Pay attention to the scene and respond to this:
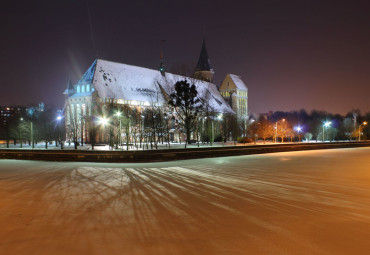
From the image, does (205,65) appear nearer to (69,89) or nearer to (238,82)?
(238,82)

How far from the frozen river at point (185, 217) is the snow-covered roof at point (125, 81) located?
53.1 meters

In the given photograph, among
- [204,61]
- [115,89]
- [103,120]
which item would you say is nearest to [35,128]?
[103,120]

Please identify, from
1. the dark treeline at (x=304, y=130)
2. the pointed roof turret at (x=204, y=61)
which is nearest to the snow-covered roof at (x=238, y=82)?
the pointed roof turret at (x=204, y=61)

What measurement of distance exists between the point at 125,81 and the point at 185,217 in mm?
68263

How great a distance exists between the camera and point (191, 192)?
1177 centimetres

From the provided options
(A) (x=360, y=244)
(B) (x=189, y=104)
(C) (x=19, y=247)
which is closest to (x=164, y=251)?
(C) (x=19, y=247)

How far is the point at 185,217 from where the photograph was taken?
8.38 meters

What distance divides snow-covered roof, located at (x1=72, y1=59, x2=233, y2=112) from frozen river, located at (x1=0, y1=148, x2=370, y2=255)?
2089 inches

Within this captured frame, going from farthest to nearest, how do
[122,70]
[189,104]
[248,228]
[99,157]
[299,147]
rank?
[122,70] < [189,104] < [299,147] < [99,157] < [248,228]

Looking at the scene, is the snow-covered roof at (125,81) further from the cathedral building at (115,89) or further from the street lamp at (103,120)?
the street lamp at (103,120)

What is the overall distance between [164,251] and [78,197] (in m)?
6.05

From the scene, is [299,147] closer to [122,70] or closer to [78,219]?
[78,219]

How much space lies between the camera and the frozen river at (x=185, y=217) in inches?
251

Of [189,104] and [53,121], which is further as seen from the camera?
[53,121]
